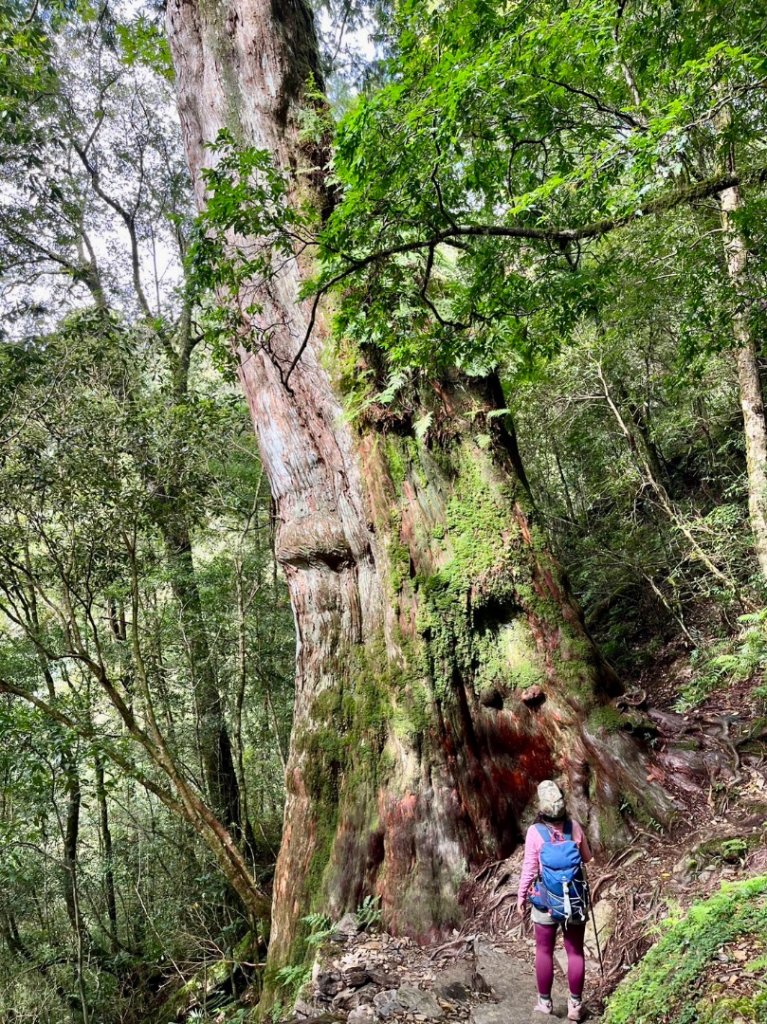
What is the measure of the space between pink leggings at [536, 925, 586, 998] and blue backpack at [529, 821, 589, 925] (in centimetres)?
7

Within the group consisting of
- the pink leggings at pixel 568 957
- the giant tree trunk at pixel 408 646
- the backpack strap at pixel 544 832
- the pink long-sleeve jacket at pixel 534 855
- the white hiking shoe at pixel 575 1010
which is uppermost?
the giant tree trunk at pixel 408 646

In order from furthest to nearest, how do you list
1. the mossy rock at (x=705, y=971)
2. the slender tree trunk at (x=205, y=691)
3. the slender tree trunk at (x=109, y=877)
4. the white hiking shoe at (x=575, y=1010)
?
the slender tree trunk at (x=109, y=877) → the slender tree trunk at (x=205, y=691) → the white hiking shoe at (x=575, y=1010) → the mossy rock at (x=705, y=971)

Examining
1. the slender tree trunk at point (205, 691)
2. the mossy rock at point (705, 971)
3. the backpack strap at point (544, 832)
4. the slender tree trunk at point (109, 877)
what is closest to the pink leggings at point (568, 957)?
the mossy rock at point (705, 971)

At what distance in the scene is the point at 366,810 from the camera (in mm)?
4578

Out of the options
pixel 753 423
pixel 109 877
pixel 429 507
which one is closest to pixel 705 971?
pixel 429 507

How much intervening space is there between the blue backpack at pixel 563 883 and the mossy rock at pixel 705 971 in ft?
1.15

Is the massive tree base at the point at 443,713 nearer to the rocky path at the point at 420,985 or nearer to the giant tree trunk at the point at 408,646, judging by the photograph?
the giant tree trunk at the point at 408,646

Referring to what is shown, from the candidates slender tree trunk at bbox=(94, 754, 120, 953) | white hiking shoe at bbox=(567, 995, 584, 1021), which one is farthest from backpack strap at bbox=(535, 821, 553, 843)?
slender tree trunk at bbox=(94, 754, 120, 953)

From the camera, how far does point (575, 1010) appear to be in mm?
3145

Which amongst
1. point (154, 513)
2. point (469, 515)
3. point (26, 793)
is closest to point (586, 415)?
point (469, 515)

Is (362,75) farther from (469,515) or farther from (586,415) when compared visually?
(469,515)

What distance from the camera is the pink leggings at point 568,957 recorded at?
319 centimetres

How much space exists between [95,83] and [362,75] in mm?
7131

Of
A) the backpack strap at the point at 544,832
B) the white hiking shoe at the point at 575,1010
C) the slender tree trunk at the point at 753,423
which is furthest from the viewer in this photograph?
the slender tree trunk at the point at 753,423
